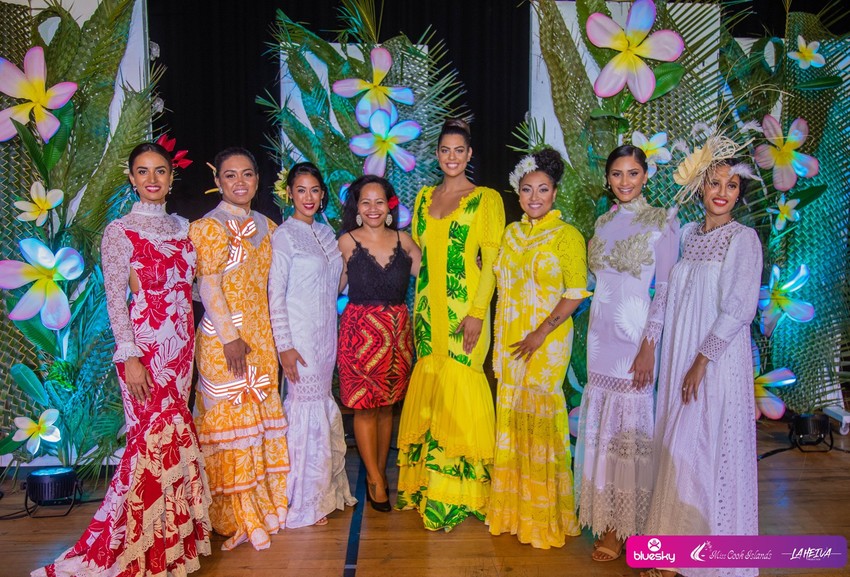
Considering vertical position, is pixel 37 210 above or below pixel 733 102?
below

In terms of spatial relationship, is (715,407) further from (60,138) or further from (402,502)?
(60,138)

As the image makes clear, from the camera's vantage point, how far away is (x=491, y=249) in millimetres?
2906

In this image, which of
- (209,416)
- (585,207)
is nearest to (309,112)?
(585,207)

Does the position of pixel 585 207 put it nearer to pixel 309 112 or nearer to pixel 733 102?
pixel 733 102

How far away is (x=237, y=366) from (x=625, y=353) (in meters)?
1.64

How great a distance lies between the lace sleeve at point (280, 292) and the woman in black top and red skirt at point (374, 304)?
0.92ft

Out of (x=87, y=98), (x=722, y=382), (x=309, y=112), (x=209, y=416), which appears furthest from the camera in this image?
(x=309, y=112)

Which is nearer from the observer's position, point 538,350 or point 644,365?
point 644,365

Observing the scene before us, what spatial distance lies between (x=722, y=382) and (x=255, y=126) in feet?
10.5

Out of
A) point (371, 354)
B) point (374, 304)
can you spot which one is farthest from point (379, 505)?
point (374, 304)

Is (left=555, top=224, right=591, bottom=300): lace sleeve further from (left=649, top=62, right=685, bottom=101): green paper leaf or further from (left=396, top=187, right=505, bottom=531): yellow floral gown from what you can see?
(left=649, top=62, right=685, bottom=101): green paper leaf

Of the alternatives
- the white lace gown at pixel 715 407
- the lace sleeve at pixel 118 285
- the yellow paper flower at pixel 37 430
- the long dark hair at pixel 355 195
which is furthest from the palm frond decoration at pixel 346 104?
the white lace gown at pixel 715 407

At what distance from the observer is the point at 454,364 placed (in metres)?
2.96

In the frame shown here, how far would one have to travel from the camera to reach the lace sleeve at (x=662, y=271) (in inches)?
101
